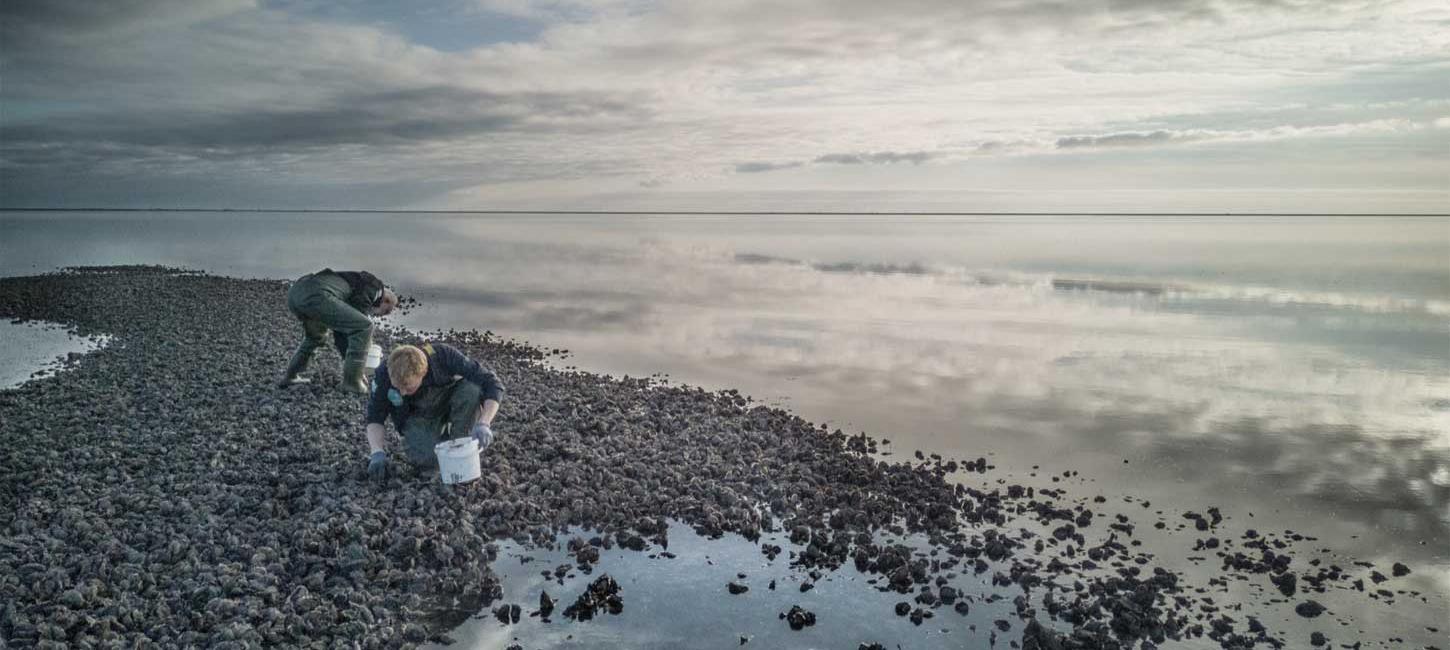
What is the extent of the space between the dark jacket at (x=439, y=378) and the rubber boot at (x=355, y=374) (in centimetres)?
355

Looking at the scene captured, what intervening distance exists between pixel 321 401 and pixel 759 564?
735cm

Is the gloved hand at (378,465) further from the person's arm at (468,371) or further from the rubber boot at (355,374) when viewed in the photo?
the rubber boot at (355,374)

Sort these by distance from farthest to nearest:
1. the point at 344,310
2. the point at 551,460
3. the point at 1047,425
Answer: the point at 1047,425 < the point at 344,310 < the point at 551,460

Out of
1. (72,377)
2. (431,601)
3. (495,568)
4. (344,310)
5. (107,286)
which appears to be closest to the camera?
(431,601)

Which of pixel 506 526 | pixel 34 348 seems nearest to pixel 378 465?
pixel 506 526

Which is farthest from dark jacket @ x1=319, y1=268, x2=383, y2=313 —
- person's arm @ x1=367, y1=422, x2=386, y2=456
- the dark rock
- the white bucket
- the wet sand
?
the dark rock

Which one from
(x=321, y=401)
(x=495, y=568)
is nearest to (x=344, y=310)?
(x=321, y=401)

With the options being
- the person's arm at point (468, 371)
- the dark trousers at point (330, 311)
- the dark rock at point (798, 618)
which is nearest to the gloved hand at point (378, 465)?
the person's arm at point (468, 371)

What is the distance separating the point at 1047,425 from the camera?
1211 centimetres

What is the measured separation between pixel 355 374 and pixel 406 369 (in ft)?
15.3

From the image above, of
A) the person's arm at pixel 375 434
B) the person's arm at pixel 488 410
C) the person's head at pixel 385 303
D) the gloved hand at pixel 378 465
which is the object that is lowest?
the gloved hand at pixel 378 465

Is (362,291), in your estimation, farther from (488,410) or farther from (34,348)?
(34,348)

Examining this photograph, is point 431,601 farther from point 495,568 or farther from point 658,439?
point 658,439

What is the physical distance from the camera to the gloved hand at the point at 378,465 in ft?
27.1
